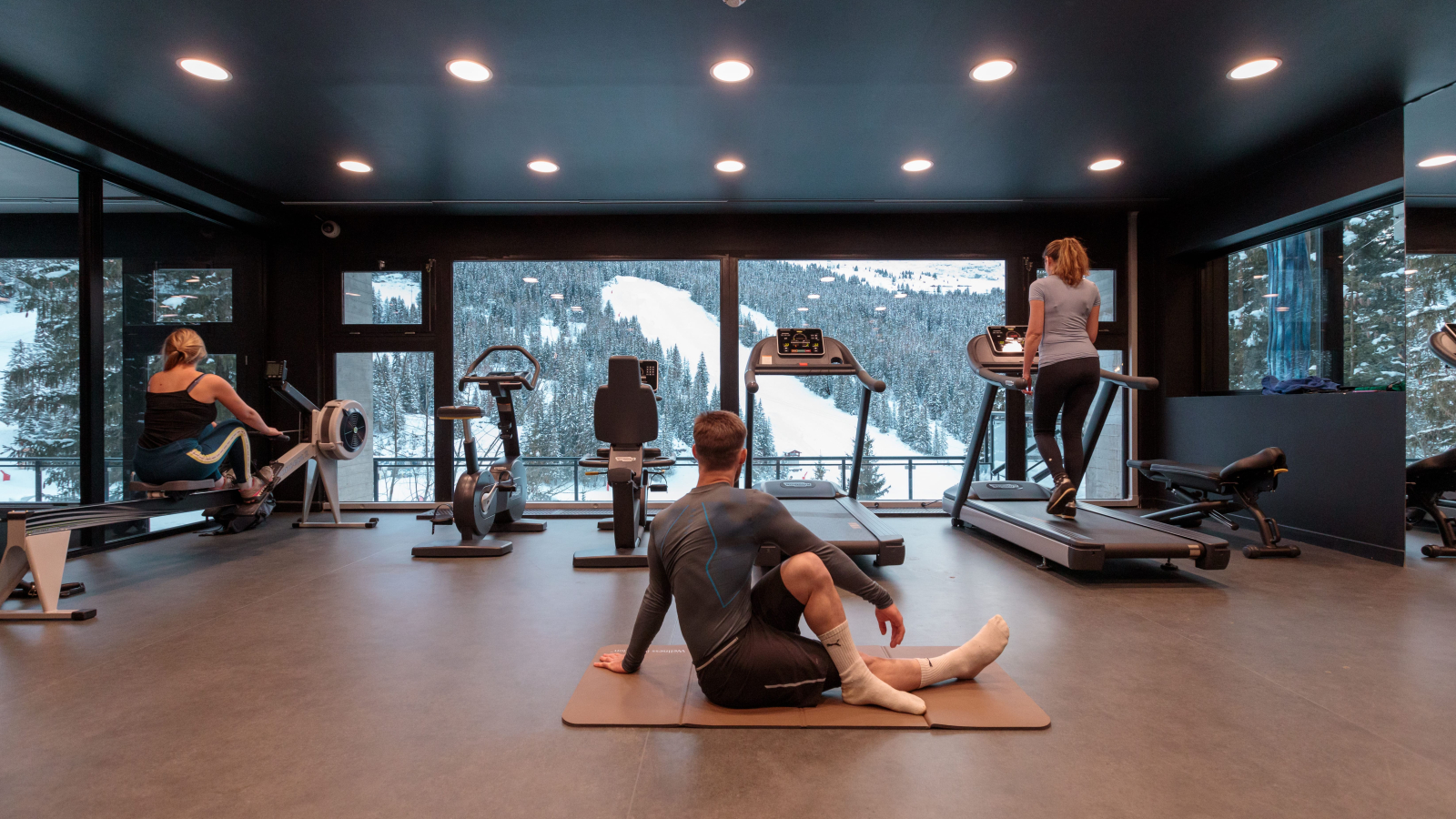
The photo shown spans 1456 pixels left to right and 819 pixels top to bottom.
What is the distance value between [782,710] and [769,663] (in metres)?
0.19

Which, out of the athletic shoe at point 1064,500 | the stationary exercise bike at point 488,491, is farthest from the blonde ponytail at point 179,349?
the athletic shoe at point 1064,500

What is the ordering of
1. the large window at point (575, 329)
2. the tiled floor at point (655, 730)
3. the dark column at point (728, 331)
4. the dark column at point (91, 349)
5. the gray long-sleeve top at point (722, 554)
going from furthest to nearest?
the large window at point (575, 329), the dark column at point (728, 331), the dark column at point (91, 349), the gray long-sleeve top at point (722, 554), the tiled floor at point (655, 730)

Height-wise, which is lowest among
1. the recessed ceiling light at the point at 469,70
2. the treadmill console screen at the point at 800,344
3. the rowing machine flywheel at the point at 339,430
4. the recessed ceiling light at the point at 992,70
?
the rowing machine flywheel at the point at 339,430

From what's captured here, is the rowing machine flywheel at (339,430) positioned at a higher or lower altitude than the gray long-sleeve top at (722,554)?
higher

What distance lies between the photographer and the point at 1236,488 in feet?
15.0

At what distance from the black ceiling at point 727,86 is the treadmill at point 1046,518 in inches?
61.2

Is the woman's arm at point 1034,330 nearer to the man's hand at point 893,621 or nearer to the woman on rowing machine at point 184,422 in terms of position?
the man's hand at point 893,621

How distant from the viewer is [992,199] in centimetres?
610

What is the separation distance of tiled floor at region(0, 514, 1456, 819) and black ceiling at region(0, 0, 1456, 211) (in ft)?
9.13

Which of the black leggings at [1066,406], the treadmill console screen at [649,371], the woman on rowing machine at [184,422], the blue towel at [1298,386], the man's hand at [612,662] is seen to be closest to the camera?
the man's hand at [612,662]

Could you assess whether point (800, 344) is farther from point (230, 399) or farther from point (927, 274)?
point (230, 399)

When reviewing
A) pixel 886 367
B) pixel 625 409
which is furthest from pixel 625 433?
pixel 886 367

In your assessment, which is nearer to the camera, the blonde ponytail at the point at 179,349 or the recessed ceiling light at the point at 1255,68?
the recessed ceiling light at the point at 1255,68

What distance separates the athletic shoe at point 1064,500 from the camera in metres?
4.23
